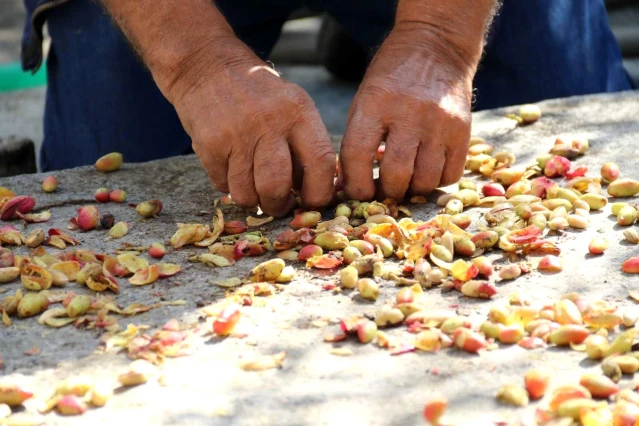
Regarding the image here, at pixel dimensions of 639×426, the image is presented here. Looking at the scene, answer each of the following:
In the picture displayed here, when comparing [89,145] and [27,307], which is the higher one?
[27,307]

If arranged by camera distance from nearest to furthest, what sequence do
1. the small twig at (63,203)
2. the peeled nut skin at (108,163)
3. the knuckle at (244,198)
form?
the knuckle at (244,198) < the small twig at (63,203) < the peeled nut skin at (108,163)

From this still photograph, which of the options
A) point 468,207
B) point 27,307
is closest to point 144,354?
point 27,307

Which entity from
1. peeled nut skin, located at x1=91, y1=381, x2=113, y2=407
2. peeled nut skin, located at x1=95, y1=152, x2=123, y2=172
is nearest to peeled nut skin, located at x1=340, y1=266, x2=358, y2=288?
peeled nut skin, located at x1=91, y1=381, x2=113, y2=407

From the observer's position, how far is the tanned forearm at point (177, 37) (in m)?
1.75

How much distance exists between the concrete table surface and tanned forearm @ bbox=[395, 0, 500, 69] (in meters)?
0.36

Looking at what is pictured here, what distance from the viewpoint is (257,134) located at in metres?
1.65

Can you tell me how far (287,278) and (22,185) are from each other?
800 millimetres

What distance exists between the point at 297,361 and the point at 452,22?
93 centimetres

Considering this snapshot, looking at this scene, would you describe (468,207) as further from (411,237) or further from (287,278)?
(287,278)


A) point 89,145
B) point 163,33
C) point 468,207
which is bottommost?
point 89,145

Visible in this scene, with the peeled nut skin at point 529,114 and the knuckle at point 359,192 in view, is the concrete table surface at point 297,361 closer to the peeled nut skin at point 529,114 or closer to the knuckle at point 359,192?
the knuckle at point 359,192

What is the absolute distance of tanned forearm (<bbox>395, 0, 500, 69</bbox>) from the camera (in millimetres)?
1833

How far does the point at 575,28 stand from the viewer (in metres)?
2.54

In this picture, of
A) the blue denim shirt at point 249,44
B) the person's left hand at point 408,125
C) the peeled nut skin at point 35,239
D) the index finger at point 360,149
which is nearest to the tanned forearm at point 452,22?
the person's left hand at point 408,125
